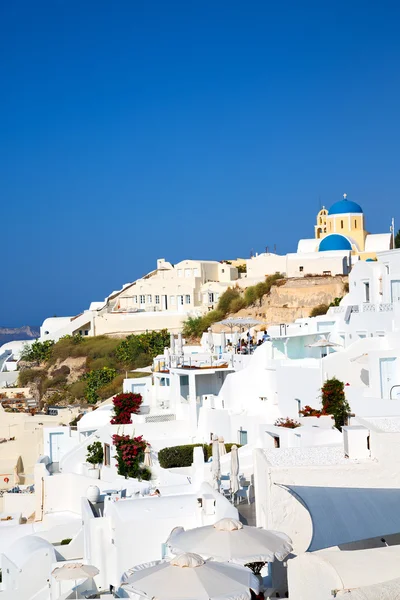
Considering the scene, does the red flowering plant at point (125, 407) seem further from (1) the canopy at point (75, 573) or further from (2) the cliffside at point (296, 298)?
(2) the cliffside at point (296, 298)

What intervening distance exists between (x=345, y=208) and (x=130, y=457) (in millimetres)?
28621

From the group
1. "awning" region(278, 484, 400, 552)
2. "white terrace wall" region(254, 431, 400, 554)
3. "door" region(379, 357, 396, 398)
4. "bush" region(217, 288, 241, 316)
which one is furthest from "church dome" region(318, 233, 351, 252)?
"awning" region(278, 484, 400, 552)

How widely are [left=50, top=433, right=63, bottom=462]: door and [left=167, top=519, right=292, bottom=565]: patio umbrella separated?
1918cm

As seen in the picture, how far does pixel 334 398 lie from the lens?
72.6 ft

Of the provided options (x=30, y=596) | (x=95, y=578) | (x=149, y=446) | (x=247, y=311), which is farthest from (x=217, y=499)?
(x=247, y=311)

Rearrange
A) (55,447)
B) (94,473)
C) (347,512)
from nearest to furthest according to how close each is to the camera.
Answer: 1. (347,512)
2. (94,473)
3. (55,447)

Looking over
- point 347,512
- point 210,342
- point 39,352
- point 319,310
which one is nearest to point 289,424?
point 347,512

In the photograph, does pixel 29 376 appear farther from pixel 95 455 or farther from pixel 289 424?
pixel 289 424

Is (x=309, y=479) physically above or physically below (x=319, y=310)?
below

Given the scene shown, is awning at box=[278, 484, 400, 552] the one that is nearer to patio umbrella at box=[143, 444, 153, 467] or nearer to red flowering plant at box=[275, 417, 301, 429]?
red flowering plant at box=[275, 417, 301, 429]

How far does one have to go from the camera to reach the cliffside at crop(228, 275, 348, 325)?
144 ft

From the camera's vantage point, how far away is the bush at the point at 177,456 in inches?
944

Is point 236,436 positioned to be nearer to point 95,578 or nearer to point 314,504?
point 95,578

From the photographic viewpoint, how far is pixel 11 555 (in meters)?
19.0
